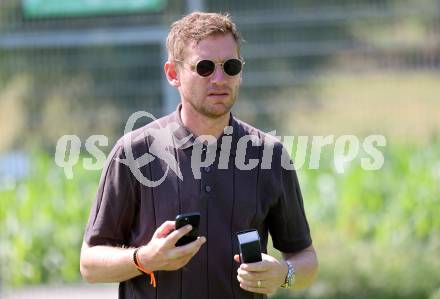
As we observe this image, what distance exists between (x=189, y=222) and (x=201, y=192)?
1.38ft

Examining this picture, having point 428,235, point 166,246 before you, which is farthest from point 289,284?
point 428,235

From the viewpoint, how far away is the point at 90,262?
3.88 m

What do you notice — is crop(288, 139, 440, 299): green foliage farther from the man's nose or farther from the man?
the man's nose

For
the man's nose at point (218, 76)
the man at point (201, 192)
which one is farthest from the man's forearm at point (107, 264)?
the man's nose at point (218, 76)

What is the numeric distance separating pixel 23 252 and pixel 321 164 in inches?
117

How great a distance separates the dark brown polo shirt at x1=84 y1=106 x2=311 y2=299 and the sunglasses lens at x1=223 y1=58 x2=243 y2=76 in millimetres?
258

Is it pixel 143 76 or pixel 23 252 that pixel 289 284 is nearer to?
pixel 23 252

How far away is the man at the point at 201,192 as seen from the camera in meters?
3.85

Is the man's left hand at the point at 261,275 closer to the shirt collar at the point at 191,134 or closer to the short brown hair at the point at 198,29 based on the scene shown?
the shirt collar at the point at 191,134

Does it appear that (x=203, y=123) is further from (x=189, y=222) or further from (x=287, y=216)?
(x=189, y=222)

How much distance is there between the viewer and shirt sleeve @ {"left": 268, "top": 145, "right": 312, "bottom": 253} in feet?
13.2

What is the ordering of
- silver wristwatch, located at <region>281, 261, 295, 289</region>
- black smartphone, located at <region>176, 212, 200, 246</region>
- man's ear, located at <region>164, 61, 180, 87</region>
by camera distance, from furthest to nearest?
man's ear, located at <region>164, 61, 180, 87</region>, silver wristwatch, located at <region>281, 261, 295, 289</region>, black smartphone, located at <region>176, 212, 200, 246</region>

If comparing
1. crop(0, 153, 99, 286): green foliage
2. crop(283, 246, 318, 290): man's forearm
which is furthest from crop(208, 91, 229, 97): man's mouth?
crop(0, 153, 99, 286): green foliage

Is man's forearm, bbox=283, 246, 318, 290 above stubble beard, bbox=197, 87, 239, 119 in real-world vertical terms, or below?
below
